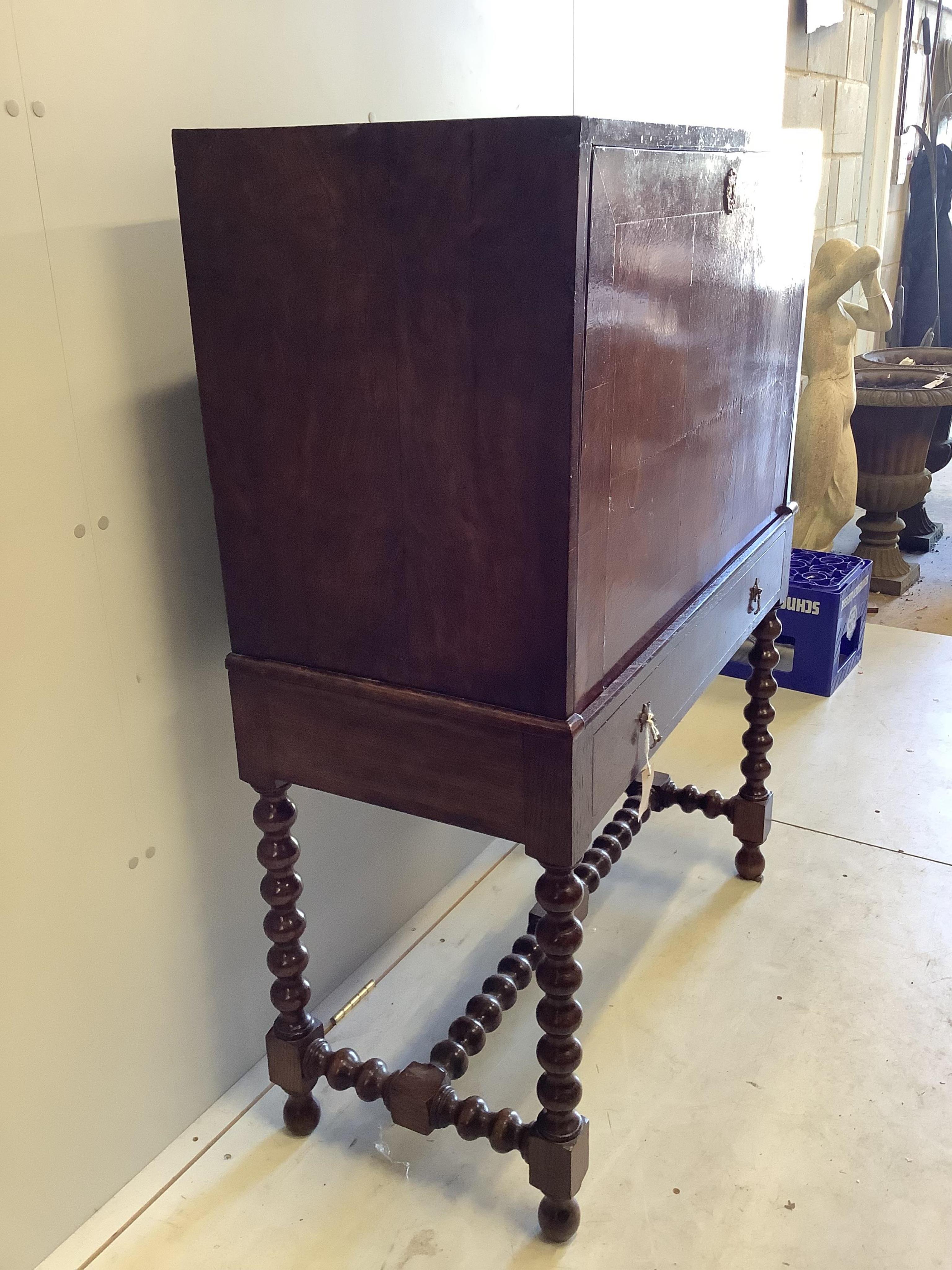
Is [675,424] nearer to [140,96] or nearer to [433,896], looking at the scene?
[140,96]

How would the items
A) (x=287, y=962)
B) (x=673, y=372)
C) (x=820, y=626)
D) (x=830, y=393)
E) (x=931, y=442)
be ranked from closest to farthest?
1. (x=673, y=372)
2. (x=287, y=962)
3. (x=820, y=626)
4. (x=830, y=393)
5. (x=931, y=442)

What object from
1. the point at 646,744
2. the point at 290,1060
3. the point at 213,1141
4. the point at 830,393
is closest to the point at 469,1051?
the point at 290,1060

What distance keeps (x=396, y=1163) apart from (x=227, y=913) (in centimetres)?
45

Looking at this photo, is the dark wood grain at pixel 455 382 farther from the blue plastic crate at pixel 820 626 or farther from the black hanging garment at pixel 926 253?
the black hanging garment at pixel 926 253

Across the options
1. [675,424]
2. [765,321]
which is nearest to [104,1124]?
[675,424]

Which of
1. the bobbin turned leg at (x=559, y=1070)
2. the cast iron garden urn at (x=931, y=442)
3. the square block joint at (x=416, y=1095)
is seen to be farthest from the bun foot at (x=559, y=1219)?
the cast iron garden urn at (x=931, y=442)

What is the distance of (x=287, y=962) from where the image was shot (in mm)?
1557

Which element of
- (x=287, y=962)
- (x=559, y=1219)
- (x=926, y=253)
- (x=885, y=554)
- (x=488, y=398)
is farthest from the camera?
(x=926, y=253)

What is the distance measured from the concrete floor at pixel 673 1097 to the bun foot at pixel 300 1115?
0.06 feet

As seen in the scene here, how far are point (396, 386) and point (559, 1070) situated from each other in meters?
0.90

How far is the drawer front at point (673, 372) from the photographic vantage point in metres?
1.14

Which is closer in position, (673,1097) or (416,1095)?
(416,1095)

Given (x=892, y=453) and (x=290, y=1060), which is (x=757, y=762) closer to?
(x=290, y=1060)

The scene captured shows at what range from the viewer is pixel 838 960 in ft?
6.59
